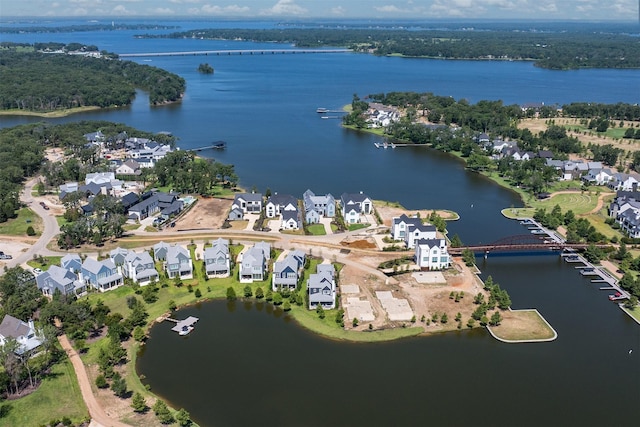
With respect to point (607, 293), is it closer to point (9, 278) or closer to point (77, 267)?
point (77, 267)

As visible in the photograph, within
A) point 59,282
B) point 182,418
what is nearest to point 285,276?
point 182,418

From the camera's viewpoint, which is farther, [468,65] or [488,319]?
[468,65]

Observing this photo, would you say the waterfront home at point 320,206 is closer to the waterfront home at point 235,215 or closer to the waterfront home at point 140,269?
the waterfront home at point 235,215

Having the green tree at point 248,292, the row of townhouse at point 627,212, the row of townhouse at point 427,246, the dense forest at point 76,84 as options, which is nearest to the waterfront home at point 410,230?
the row of townhouse at point 427,246

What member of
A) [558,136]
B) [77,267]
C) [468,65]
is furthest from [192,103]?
[468,65]

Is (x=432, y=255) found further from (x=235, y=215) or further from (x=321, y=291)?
(x=235, y=215)
